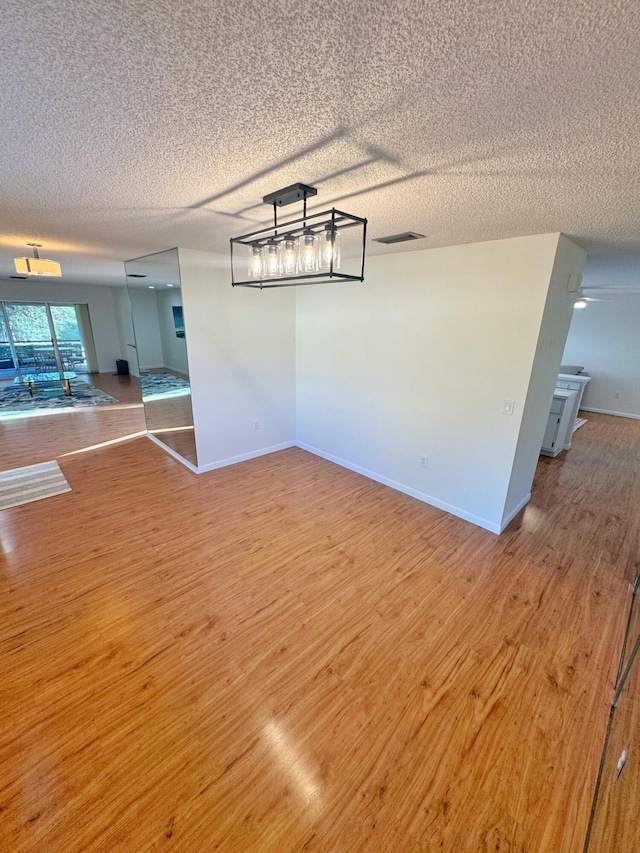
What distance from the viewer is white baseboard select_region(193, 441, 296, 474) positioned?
4077 mm

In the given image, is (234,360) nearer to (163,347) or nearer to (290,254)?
(163,347)

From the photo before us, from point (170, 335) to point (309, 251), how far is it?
296 centimetres

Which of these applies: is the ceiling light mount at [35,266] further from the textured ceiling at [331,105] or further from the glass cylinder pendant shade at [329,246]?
the glass cylinder pendant shade at [329,246]

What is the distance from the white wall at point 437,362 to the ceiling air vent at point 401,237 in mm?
419

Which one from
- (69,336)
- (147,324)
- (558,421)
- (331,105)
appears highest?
(331,105)

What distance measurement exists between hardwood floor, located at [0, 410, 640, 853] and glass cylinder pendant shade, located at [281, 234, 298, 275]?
204cm

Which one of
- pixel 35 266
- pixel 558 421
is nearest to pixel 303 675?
pixel 35 266

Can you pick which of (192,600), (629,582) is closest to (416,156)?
(192,600)

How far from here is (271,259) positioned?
184 cm

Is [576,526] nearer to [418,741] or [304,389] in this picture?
[418,741]

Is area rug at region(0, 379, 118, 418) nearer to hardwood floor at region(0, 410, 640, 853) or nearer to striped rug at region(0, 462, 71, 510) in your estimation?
striped rug at region(0, 462, 71, 510)

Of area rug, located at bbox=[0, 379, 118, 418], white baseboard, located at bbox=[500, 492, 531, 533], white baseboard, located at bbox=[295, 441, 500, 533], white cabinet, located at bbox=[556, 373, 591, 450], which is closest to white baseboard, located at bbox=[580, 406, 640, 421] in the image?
white cabinet, located at bbox=[556, 373, 591, 450]

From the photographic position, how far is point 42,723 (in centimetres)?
156

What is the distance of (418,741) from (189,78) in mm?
2574
